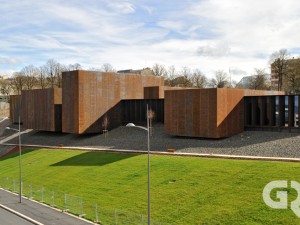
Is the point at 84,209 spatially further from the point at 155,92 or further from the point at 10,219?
the point at 155,92

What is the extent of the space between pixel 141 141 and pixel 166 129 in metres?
4.12

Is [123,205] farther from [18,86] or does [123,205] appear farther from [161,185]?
[18,86]

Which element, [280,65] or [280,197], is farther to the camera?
[280,65]

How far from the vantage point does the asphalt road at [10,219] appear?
90.7 feet

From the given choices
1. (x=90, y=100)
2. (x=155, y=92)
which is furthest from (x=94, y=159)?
(x=155, y=92)

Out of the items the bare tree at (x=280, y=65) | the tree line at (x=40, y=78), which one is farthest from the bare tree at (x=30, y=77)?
the bare tree at (x=280, y=65)

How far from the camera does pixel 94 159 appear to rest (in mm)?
49656

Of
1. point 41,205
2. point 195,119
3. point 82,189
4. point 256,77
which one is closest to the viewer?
point 41,205

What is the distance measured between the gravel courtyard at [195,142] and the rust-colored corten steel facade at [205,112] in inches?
47.2

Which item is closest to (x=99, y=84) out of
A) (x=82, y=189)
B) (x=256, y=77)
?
(x=82, y=189)

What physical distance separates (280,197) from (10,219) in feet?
63.8

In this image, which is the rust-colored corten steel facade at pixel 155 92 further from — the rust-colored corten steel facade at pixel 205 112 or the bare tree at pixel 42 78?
the bare tree at pixel 42 78

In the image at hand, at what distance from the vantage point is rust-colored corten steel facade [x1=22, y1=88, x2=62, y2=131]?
7488cm

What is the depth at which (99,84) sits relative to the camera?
6900 cm
